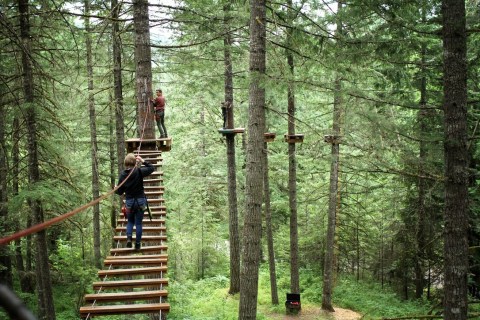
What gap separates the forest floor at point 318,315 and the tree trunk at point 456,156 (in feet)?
33.6

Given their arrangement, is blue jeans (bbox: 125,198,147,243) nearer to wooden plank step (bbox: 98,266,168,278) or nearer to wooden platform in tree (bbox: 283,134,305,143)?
wooden plank step (bbox: 98,266,168,278)

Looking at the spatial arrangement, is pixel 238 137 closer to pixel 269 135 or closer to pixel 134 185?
pixel 269 135

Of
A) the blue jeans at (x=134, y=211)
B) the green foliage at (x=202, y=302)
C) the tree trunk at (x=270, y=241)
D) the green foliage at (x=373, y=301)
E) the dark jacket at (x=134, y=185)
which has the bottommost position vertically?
the green foliage at (x=373, y=301)

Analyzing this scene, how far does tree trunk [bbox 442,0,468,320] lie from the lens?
18.9ft

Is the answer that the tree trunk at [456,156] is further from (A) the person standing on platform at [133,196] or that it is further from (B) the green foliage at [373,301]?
(B) the green foliage at [373,301]

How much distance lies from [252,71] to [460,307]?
5124mm

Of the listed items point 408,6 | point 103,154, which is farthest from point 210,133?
point 408,6

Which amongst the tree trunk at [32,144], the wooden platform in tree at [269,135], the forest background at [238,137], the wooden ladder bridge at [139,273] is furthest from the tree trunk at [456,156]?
the wooden platform in tree at [269,135]

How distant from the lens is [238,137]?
2395 cm

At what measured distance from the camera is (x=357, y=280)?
21.5 metres

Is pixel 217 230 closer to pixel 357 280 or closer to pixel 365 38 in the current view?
pixel 357 280

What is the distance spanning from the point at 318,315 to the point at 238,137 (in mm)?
11620

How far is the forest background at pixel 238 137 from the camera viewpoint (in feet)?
25.3

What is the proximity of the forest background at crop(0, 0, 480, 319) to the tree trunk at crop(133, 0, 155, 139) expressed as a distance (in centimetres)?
43
